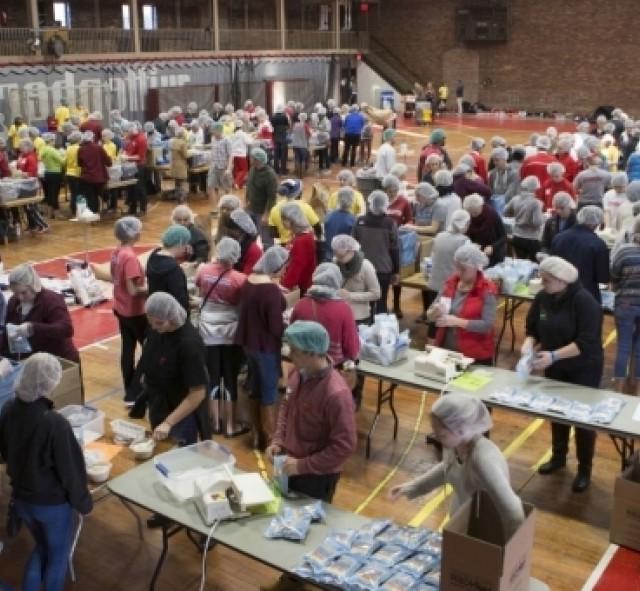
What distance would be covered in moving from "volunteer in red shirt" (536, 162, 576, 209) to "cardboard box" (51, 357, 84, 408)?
20.0 ft

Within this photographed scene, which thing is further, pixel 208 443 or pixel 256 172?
pixel 256 172

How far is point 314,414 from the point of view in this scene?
391 centimetres

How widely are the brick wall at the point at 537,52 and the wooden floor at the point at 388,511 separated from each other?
81.6 feet

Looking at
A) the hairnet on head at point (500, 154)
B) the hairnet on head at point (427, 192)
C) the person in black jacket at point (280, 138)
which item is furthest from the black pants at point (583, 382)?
the person in black jacket at point (280, 138)

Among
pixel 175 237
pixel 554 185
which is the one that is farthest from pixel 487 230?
pixel 175 237

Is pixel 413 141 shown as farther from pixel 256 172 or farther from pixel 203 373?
pixel 203 373

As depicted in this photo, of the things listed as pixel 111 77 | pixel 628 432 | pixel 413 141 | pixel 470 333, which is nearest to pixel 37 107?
pixel 111 77

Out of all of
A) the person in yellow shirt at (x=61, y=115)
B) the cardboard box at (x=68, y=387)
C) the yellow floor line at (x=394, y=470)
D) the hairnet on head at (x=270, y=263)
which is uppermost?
the person in yellow shirt at (x=61, y=115)

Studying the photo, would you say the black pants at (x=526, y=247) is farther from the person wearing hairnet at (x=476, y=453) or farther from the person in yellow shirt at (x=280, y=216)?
the person wearing hairnet at (x=476, y=453)

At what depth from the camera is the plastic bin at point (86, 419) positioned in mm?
5324

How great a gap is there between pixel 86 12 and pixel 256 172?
18161 millimetres

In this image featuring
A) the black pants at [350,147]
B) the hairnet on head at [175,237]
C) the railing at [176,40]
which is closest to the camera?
the hairnet on head at [175,237]

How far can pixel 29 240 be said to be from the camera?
12.5m

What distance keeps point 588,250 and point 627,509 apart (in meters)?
2.58
